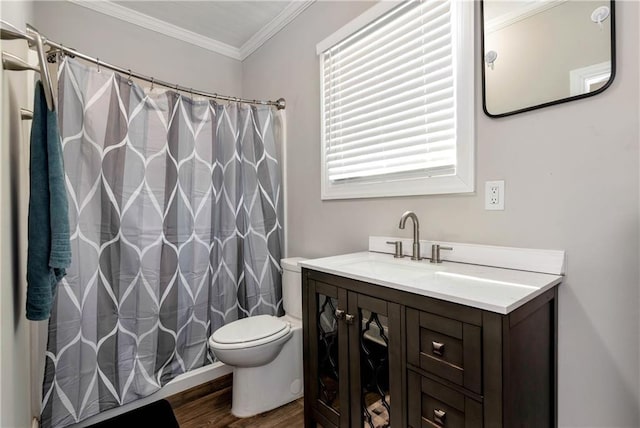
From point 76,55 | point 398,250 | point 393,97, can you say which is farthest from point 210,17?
point 398,250

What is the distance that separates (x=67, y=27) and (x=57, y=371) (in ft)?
7.04

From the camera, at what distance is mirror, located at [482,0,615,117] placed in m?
1.05

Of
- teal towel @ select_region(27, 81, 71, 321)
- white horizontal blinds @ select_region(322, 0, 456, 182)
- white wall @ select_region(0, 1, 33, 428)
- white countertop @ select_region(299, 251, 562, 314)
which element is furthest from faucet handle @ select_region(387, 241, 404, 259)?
white wall @ select_region(0, 1, 33, 428)

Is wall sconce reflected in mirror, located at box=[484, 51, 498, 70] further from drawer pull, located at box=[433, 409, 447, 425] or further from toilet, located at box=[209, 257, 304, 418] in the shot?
toilet, located at box=[209, 257, 304, 418]

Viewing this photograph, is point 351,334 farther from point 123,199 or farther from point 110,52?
point 110,52

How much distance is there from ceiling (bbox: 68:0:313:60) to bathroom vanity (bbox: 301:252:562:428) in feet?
6.33

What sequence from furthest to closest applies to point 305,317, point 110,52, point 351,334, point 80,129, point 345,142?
point 110,52, point 345,142, point 80,129, point 305,317, point 351,334

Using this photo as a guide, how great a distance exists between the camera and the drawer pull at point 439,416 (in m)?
0.95

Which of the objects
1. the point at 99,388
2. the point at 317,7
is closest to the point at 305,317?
the point at 99,388

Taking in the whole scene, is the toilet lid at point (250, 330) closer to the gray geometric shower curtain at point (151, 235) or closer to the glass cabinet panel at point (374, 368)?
the gray geometric shower curtain at point (151, 235)

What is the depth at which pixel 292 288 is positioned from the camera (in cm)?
208

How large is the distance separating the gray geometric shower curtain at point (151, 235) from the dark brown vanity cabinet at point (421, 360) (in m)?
0.95

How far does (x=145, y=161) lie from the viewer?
1.84 metres

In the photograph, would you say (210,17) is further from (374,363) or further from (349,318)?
(374,363)
